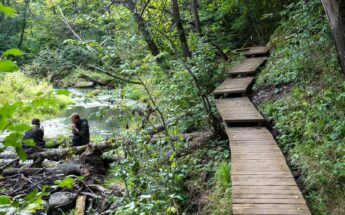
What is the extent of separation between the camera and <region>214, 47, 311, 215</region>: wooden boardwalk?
12.2ft

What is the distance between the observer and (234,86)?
867 centimetres

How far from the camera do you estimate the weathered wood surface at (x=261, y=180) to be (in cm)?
371

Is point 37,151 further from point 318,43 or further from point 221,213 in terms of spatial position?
point 318,43

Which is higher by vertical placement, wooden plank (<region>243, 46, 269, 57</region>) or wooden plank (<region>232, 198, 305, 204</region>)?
wooden plank (<region>243, 46, 269, 57</region>)

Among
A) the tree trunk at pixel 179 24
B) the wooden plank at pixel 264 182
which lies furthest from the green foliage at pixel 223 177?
the tree trunk at pixel 179 24

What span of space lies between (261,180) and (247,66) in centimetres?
675

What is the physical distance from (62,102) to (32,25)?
120 ft

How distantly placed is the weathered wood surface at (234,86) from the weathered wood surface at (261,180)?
2554 mm

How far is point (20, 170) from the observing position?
8.02 meters

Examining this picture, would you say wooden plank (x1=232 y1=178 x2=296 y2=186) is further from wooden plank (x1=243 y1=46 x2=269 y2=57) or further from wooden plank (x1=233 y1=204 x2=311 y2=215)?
wooden plank (x1=243 y1=46 x2=269 y2=57)

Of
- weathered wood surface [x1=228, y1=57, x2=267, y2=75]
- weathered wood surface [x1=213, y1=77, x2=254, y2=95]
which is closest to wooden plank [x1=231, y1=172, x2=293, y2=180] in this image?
weathered wood surface [x1=213, y1=77, x2=254, y2=95]

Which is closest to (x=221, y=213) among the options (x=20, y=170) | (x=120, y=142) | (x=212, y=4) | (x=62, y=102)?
(x=120, y=142)

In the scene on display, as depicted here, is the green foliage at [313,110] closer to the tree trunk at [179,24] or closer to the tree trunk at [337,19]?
the tree trunk at [337,19]

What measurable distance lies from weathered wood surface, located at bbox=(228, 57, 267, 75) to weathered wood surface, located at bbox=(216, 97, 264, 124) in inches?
78.8
